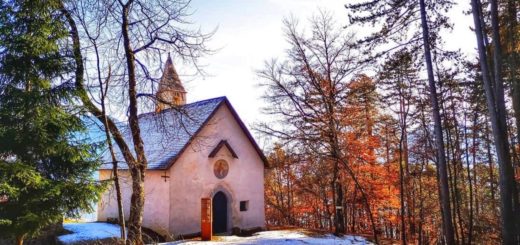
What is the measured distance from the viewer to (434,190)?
982 inches

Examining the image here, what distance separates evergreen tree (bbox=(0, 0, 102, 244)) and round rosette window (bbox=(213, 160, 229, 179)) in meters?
9.07

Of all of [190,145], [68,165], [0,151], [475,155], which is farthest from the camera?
[475,155]

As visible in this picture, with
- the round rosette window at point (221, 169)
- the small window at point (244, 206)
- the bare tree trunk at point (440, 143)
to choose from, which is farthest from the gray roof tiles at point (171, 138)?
the bare tree trunk at point (440, 143)

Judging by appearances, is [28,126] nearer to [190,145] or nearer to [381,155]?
[190,145]

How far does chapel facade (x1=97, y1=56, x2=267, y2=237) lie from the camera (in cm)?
1608

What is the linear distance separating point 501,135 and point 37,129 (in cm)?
1223

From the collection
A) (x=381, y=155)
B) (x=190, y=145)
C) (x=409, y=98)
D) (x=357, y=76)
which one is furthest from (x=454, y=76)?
(x=190, y=145)

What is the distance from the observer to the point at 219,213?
1816 centimetres

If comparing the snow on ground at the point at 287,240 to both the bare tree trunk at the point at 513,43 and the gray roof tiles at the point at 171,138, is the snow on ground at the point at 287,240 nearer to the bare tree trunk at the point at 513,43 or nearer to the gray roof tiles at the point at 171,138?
the gray roof tiles at the point at 171,138

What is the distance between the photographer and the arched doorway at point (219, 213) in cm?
1802

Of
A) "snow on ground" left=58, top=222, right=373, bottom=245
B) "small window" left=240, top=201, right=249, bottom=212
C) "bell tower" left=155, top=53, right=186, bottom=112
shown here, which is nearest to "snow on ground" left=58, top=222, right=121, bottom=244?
"snow on ground" left=58, top=222, right=373, bottom=245

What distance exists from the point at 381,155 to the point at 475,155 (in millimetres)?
6923

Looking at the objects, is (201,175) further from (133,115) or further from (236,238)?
(133,115)

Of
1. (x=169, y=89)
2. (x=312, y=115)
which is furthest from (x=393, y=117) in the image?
(x=169, y=89)
